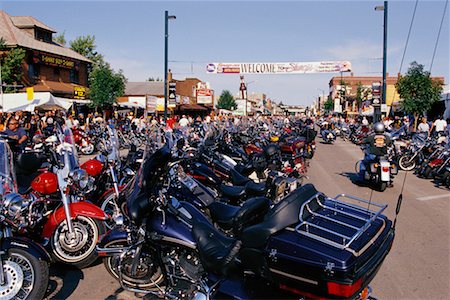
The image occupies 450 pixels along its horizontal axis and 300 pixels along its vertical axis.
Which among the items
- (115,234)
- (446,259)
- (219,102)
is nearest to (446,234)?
(446,259)

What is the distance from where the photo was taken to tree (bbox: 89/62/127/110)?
3038 centimetres

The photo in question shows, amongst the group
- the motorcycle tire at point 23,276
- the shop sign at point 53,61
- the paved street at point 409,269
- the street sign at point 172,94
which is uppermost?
the shop sign at point 53,61

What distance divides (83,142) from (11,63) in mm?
14773

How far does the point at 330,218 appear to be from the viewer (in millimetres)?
2779

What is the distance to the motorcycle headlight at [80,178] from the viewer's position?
4.64 m

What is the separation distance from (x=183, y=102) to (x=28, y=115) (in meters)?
35.9

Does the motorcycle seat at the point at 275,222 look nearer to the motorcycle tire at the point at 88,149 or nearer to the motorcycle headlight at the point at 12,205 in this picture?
the motorcycle headlight at the point at 12,205

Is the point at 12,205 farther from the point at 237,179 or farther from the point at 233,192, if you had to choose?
the point at 237,179

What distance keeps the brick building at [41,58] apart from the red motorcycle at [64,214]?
2540cm

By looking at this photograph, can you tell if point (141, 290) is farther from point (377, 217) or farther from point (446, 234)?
point (446, 234)

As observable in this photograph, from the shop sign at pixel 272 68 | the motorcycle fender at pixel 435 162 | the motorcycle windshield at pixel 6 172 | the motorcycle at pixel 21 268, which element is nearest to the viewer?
Result: the motorcycle at pixel 21 268

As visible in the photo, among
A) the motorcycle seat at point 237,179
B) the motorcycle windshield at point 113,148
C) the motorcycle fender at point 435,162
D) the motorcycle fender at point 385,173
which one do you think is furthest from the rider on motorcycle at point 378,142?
the motorcycle windshield at point 113,148

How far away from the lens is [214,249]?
3049 millimetres

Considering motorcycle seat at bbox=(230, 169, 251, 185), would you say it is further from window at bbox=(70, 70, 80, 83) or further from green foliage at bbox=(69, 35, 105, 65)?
green foliage at bbox=(69, 35, 105, 65)
